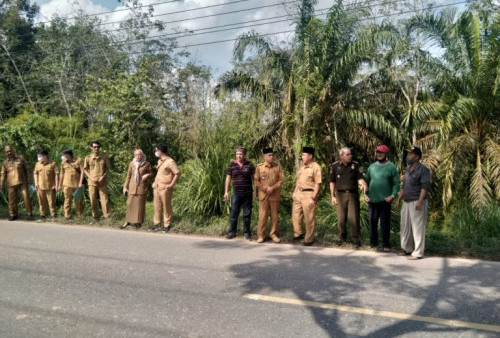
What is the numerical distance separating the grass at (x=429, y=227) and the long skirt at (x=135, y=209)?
26 cm

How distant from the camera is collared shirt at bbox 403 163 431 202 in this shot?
6.68 m

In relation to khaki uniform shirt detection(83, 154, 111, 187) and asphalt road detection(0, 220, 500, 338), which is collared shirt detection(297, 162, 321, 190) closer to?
asphalt road detection(0, 220, 500, 338)

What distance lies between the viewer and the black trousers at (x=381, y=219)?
7.16 m

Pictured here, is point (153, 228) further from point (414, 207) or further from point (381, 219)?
point (414, 207)

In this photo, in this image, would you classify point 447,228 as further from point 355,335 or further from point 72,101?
point 72,101

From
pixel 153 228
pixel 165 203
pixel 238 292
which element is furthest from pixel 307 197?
pixel 153 228

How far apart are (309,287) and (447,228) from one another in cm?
571

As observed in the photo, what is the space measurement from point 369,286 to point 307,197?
2.88m

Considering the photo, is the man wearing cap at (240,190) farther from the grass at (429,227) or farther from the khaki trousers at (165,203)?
the khaki trousers at (165,203)

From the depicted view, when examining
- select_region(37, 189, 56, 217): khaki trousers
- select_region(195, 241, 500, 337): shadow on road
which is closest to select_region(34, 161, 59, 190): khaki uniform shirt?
select_region(37, 189, 56, 217): khaki trousers

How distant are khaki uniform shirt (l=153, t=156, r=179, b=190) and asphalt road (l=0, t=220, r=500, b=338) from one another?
1.98 m

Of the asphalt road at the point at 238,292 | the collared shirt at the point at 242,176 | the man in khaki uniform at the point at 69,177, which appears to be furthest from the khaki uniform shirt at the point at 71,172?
the collared shirt at the point at 242,176

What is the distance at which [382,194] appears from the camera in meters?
7.18

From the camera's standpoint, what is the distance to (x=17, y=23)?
23.0 metres
